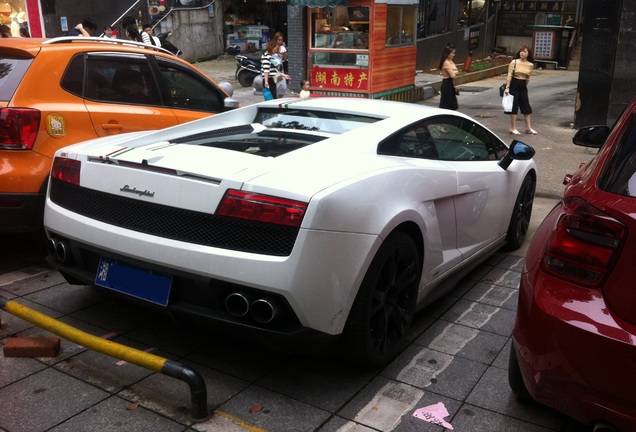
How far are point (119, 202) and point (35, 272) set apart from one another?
1916 mm

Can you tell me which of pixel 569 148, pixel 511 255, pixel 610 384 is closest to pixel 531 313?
pixel 610 384

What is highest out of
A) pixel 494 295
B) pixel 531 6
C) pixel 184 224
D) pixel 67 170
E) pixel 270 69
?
pixel 531 6

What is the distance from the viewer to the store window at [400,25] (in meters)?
14.6

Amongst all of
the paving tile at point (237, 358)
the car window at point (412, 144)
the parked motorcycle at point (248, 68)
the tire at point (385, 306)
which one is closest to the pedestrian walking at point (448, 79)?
the parked motorcycle at point (248, 68)

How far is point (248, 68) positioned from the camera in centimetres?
1652

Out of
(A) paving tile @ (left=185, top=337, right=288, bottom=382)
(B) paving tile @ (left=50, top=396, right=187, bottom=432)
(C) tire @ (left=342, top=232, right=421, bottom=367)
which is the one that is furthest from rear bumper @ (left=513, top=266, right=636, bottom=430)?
(B) paving tile @ (left=50, top=396, right=187, bottom=432)

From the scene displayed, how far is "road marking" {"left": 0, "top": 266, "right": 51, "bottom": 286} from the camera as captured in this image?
15.1 ft

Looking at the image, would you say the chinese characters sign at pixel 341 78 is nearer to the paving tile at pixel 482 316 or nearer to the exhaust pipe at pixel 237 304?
the paving tile at pixel 482 316

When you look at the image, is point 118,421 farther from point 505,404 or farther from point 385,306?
point 505,404

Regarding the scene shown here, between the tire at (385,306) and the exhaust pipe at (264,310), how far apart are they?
0.43 metres

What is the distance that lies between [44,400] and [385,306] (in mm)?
1727

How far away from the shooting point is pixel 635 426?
7.57 feet

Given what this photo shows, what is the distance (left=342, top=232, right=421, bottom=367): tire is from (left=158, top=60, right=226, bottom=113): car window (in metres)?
3.12

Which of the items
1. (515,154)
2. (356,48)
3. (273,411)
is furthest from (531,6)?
(273,411)
